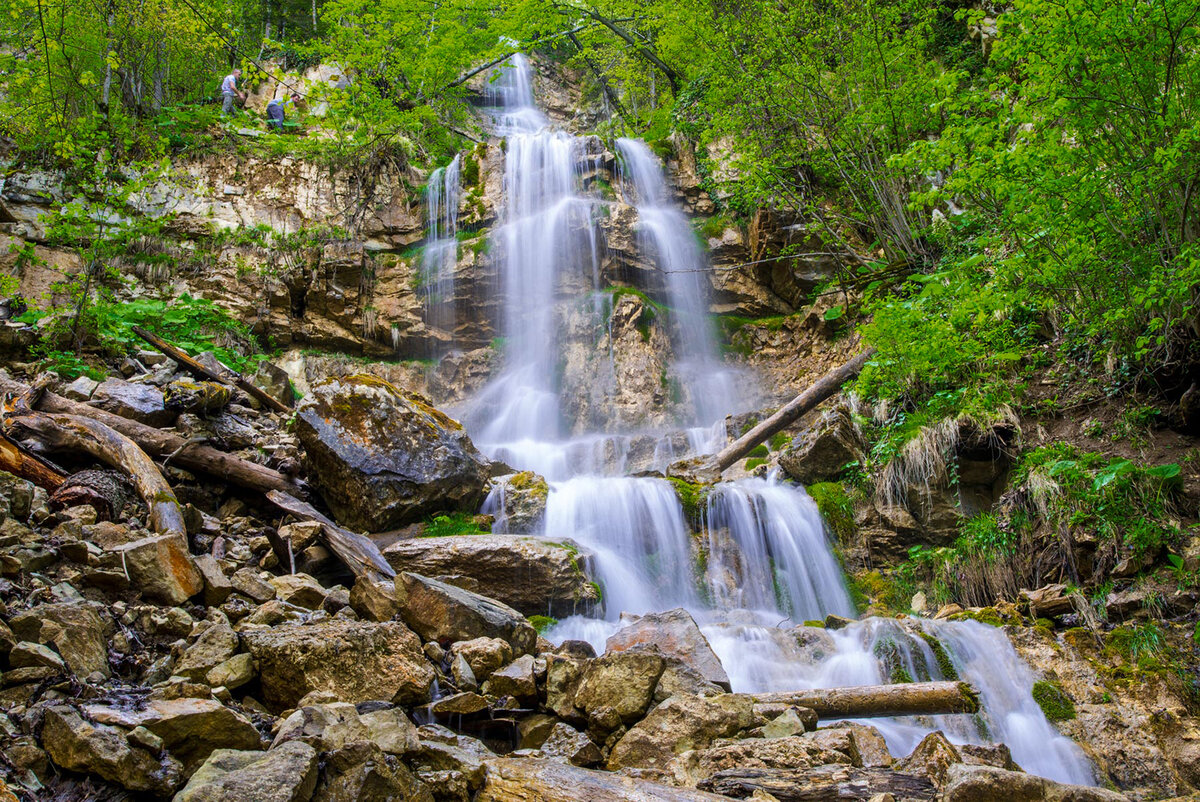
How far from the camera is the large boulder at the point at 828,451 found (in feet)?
25.7

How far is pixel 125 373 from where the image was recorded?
25.1ft

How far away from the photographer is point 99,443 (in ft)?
16.9

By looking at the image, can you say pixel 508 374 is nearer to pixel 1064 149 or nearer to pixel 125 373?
pixel 125 373

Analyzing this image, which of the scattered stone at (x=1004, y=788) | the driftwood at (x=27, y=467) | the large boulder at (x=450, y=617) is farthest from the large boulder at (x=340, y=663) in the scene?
the driftwood at (x=27, y=467)

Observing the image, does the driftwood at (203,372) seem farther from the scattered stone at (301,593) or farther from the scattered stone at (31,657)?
the scattered stone at (31,657)

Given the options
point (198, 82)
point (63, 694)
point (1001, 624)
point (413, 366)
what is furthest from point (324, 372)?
point (1001, 624)

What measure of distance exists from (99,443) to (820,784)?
580 cm

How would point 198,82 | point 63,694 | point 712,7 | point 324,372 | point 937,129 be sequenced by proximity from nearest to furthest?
point 63,694
point 937,129
point 712,7
point 324,372
point 198,82

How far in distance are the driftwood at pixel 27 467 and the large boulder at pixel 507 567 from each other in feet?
8.25

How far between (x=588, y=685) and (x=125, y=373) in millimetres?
7461

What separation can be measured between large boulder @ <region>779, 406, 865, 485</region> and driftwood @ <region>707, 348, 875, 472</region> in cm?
94

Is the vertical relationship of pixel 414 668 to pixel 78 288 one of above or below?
below

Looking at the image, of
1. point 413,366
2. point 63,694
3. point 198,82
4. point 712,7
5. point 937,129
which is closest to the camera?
point 63,694

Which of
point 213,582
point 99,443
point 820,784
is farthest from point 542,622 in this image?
point 99,443
